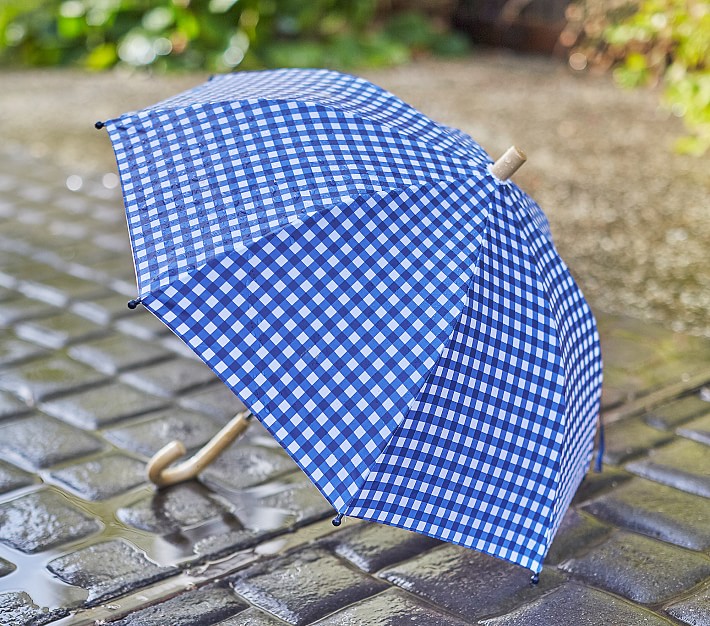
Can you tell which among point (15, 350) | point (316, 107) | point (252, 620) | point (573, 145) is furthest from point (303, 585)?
point (573, 145)

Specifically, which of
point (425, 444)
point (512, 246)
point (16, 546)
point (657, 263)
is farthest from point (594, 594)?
point (657, 263)

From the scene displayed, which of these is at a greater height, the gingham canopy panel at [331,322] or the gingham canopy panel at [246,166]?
the gingham canopy panel at [246,166]

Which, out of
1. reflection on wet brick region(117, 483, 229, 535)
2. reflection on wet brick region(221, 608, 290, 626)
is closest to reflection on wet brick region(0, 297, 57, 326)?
reflection on wet brick region(117, 483, 229, 535)

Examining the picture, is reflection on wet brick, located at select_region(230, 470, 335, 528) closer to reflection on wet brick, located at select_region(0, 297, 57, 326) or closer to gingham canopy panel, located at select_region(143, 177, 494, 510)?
gingham canopy panel, located at select_region(143, 177, 494, 510)

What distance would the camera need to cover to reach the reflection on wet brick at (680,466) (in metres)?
2.80

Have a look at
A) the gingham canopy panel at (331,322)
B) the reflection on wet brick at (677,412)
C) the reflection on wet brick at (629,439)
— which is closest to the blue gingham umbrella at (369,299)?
the gingham canopy panel at (331,322)

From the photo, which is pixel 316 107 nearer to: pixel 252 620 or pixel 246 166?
pixel 246 166

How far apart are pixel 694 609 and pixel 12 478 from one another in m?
1.71

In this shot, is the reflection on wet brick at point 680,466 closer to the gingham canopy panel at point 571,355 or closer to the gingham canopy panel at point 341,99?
the gingham canopy panel at point 571,355

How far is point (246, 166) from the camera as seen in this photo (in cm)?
207

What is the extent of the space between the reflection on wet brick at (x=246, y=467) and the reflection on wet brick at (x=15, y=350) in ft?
3.14

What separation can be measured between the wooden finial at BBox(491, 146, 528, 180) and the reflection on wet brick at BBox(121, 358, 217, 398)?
154 centimetres

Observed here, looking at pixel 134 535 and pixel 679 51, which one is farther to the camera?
pixel 679 51

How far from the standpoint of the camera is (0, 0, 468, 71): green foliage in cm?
934
